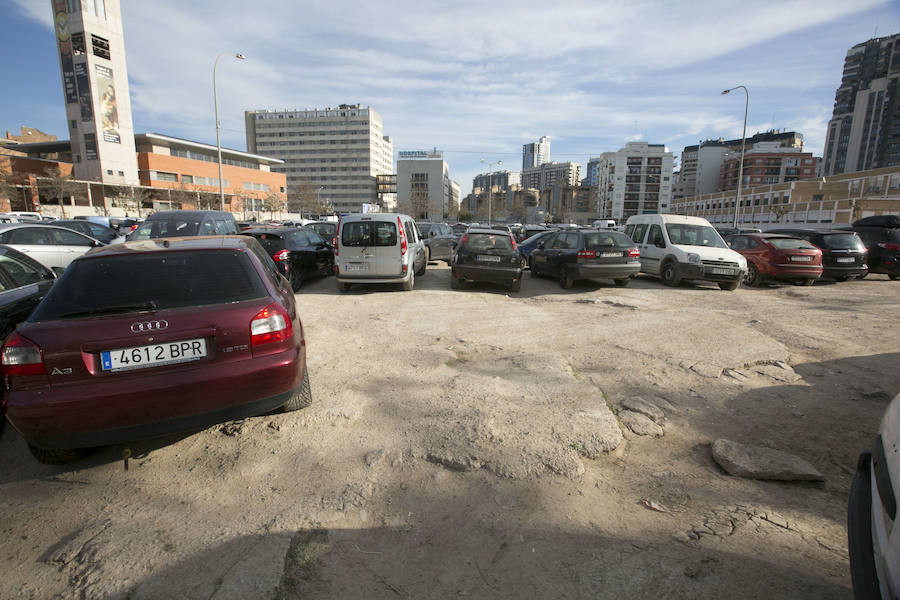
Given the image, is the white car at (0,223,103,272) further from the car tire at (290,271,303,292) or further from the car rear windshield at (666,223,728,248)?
the car rear windshield at (666,223,728,248)

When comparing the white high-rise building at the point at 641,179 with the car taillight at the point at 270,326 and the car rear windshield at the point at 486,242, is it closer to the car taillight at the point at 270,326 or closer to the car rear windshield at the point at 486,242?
the car rear windshield at the point at 486,242

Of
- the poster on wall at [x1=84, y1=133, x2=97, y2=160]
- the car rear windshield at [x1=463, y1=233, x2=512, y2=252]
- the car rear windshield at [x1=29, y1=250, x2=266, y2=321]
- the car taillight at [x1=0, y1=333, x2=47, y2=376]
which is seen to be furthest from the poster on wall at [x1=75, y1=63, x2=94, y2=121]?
the car taillight at [x1=0, y1=333, x2=47, y2=376]

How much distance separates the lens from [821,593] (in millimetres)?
1961

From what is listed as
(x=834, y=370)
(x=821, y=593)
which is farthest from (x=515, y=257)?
(x=821, y=593)

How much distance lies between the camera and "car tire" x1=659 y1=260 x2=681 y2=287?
11.0 m

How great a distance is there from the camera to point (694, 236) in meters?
11.5

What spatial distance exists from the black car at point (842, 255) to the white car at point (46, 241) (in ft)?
59.9

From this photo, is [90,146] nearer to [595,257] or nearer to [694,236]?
[595,257]

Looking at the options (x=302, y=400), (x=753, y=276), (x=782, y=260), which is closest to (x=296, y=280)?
(x=302, y=400)

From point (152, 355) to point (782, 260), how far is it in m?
13.6

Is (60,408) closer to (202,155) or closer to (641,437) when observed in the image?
(641,437)

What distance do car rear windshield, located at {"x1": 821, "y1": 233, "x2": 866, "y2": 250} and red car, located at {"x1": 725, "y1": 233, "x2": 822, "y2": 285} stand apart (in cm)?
114

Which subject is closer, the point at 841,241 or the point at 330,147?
the point at 841,241

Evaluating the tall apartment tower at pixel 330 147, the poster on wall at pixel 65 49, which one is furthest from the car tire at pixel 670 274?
the tall apartment tower at pixel 330 147
